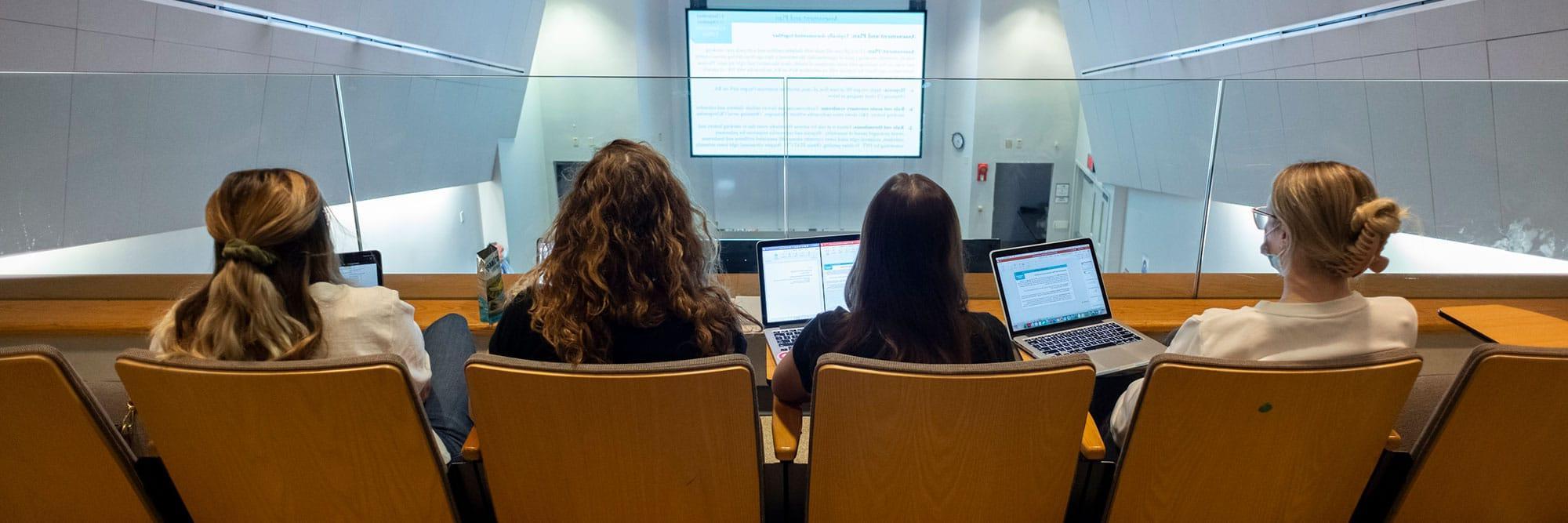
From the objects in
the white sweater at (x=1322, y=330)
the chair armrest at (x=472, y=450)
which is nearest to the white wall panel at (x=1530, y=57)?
the white sweater at (x=1322, y=330)

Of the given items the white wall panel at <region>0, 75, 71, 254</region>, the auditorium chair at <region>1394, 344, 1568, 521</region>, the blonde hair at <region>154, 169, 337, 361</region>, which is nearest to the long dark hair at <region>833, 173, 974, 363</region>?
the auditorium chair at <region>1394, 344, 1568, 521</region>

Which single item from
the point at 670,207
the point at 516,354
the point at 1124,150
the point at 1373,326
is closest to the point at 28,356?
the point at 516,354

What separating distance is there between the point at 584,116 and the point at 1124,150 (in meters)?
3.17

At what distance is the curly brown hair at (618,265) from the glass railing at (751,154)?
308 mm

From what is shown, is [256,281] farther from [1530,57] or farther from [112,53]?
[1530,57]

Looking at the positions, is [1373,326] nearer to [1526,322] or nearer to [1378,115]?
[1526,322]

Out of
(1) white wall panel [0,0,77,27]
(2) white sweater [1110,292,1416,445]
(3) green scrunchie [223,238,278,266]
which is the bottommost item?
(2) white sweater [1110,292,1416,445]

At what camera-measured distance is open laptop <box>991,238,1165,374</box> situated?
1875 millimetres

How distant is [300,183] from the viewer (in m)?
1.24

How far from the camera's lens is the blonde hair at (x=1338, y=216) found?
1180 millimetres

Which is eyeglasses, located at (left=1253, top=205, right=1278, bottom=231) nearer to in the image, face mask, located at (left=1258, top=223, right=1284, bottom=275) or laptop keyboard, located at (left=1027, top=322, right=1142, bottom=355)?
face mask, located at (left=1258, top=223, right=1284, bottom=275)

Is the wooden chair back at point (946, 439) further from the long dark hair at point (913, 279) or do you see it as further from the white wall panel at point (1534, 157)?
the white wall panel at point (1534, 157)

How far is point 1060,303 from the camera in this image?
6.50 ft

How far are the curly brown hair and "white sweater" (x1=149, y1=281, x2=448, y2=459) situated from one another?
0.87 feet
